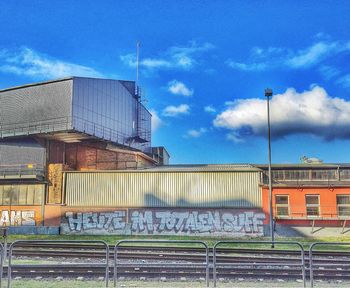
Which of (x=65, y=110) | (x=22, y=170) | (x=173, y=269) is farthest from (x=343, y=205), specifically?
(x=22, y=170)

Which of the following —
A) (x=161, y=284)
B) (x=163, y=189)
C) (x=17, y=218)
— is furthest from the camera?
(x=17, y=218)

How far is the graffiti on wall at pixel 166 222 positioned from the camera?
3081 centimetres

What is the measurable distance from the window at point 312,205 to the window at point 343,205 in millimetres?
1622

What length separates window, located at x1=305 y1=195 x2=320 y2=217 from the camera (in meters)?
30.3

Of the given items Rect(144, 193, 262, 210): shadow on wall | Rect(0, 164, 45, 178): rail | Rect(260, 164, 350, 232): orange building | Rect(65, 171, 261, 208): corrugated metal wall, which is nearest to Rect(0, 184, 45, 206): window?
Rect(0, 164, 45, 178): rail

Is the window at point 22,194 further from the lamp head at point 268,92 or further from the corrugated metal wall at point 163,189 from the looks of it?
the lamp head at point 268,92

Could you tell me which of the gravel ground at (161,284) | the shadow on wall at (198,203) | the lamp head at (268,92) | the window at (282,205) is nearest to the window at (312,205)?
the window at (282,205)

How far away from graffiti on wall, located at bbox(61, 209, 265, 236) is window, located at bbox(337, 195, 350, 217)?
19.9ft

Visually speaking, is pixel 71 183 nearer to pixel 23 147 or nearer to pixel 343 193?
pixel 23 147

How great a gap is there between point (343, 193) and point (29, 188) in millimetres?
27862

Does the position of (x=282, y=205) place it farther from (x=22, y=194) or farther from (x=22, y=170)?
(x=22, y=170)

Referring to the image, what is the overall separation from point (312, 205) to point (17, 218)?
26374 millimetres

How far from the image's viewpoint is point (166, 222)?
31.7 m

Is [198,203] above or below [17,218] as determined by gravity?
above
